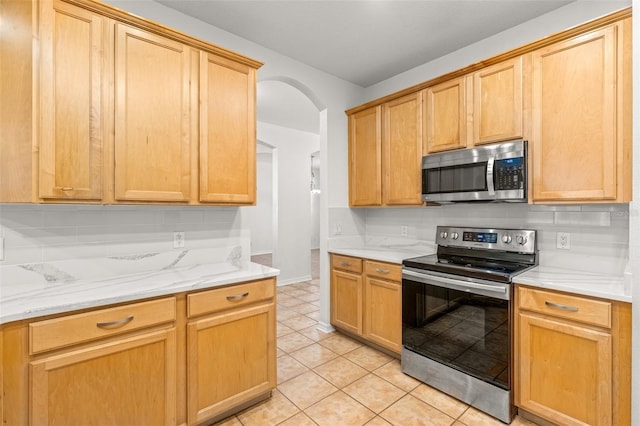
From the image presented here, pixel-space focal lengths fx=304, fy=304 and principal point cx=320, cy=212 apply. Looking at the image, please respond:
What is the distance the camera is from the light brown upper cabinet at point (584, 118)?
175 cm

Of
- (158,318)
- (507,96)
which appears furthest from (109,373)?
(507,96)

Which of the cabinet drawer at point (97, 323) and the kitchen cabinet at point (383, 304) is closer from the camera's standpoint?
the cabinet drawer at point (97, 323)

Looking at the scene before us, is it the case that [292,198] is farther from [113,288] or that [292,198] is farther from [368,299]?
[113,288]

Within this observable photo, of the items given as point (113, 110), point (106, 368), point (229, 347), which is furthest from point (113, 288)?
point (113, 110)

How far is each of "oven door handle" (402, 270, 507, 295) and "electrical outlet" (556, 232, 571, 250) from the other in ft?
2.26

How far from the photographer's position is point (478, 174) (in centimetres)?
233

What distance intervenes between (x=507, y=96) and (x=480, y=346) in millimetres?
1771

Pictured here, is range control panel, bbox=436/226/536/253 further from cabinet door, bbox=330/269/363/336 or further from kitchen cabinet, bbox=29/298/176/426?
kitchen cabinet, bbox=29/298/176/426

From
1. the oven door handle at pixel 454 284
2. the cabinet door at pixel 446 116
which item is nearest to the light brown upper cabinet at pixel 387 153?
the cabinet door at pixel 446 116

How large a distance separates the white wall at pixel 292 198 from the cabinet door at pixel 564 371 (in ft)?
13.0

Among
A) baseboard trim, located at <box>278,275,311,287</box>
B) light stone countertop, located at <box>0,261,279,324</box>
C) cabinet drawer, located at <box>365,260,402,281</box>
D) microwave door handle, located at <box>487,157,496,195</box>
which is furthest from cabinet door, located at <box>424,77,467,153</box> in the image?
baseboard trim, located at <box>278,275,311,287</box>

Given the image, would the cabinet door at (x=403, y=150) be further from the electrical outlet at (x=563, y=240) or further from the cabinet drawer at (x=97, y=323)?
the cabinet drawer at (x=97, y=323)

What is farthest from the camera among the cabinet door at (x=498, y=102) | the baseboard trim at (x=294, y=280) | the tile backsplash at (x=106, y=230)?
the baseboard trim at (x=294, y=280)

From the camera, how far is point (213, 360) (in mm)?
1860
